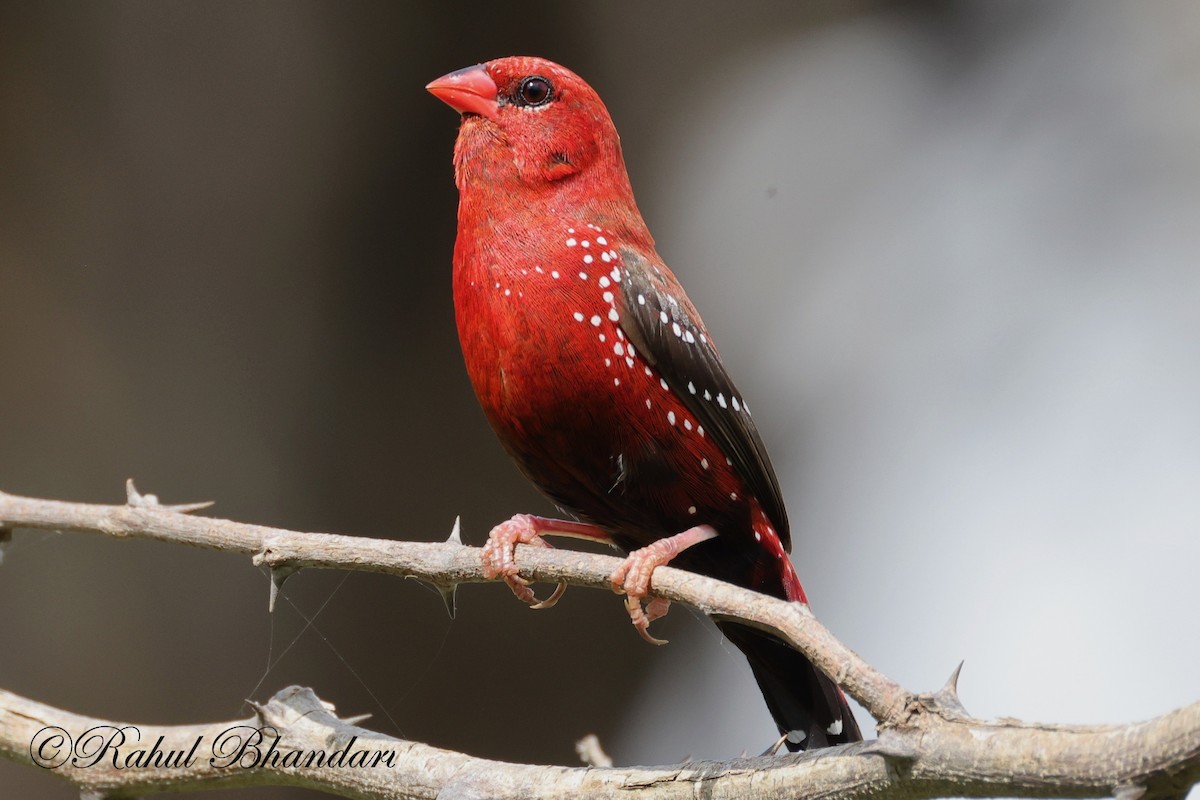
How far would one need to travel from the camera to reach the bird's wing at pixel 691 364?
229cm

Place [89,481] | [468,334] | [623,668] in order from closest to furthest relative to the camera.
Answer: [468,334] < [89,481] < [623,668]

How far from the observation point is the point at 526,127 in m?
2.37

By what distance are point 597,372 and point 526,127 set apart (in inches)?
23.7

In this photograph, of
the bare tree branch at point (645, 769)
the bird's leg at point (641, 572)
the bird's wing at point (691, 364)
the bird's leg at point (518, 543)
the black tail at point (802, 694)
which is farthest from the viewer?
the black tail at point (802, 694)

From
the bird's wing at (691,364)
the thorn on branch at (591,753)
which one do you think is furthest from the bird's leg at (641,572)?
the thorn on branch at (591,753)

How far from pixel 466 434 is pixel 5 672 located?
1.93 meters

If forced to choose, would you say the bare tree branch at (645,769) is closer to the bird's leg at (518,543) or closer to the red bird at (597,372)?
the bird's leg at (518,543)

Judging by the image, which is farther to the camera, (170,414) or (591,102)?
(170,414)

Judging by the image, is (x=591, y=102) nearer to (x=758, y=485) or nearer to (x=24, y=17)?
(x=758, y=485)

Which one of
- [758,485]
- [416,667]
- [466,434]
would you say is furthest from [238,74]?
[758,485]

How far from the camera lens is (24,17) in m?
3.75

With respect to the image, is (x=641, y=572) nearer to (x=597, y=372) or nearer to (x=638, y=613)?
(x=638, y=613)

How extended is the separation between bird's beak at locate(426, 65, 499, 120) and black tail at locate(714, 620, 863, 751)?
131 centimetres

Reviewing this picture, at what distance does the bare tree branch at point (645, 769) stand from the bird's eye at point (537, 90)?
3.34 feet
